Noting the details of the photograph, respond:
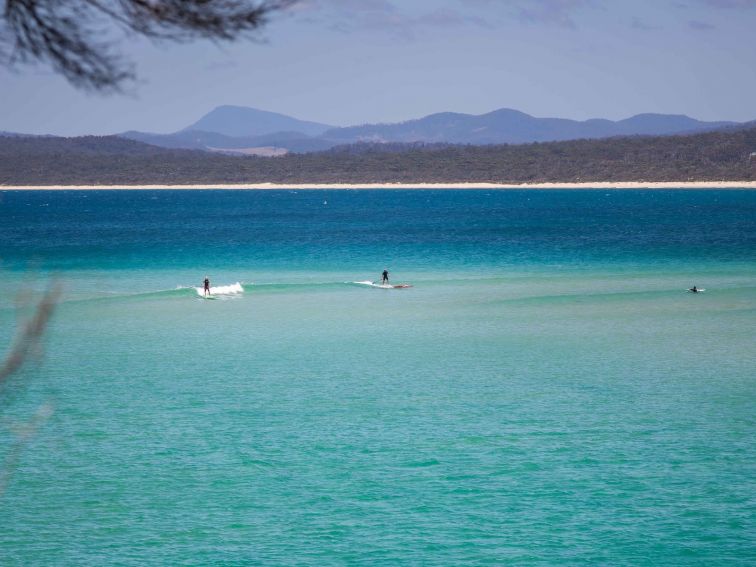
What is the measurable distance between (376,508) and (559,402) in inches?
279

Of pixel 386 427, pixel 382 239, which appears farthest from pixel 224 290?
pixel 382 239

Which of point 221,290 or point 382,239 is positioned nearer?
point 221,290

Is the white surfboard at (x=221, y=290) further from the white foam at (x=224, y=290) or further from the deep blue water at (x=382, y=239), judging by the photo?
the deep blue water at (x=382, y=239)

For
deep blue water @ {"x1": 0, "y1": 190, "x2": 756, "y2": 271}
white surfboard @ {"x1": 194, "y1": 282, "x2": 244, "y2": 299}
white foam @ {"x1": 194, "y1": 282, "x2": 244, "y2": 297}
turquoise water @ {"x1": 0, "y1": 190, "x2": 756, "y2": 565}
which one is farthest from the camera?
deep blue water @ {"x1": 0, "y1": 190, "x2": 756, "y2": 271}

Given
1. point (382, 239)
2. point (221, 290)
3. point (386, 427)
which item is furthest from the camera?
point (382, 239)

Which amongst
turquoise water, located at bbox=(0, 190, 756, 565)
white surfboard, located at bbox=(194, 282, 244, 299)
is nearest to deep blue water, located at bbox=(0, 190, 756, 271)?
white surfboard, located at bbox=(194, 282, 244, 299)

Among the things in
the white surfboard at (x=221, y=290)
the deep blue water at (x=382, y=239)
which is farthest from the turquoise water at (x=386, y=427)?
the deep blue water at (x=382, y=239)

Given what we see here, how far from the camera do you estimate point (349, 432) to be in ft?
62.2

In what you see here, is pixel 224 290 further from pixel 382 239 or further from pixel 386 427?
pixel 382 239

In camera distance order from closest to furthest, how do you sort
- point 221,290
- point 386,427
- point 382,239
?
1. point 386,427
2. point 221,290
3. point 382,239

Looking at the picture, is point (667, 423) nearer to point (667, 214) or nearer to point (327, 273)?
point (327, 273)

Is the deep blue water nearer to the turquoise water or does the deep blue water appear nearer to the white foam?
the white foam

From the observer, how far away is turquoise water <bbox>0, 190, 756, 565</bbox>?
14078 millimetres

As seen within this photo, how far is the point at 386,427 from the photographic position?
1927 cm
